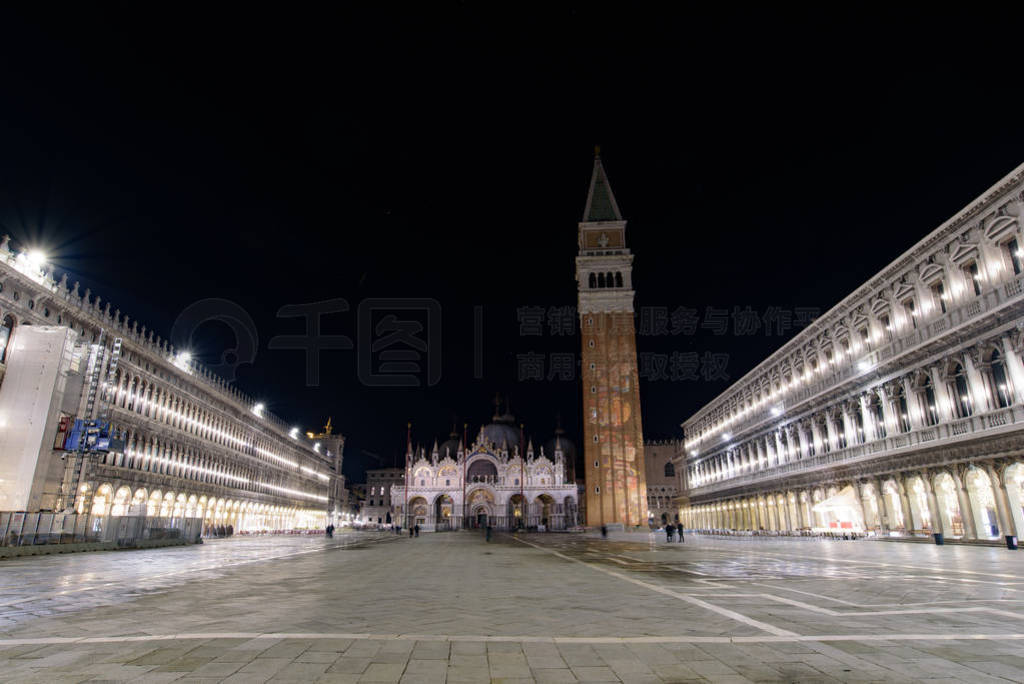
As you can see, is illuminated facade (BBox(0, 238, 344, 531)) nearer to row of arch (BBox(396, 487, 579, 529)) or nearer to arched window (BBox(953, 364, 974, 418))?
row of arch (BBox(396, 487, 579, 529))

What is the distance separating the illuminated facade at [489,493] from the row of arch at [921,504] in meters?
52.1

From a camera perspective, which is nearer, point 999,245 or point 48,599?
point 48,599

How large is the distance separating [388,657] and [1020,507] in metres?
26.7

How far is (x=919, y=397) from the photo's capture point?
1077 inches

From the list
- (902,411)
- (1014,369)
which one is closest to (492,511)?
(902,411)

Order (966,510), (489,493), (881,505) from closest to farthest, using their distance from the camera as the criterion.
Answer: (966,510) → (881,505) → (489,493)

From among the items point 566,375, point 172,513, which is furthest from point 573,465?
point 172,513

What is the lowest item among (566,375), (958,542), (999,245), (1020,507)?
(958,542)

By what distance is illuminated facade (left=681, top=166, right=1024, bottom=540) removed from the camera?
22.2m

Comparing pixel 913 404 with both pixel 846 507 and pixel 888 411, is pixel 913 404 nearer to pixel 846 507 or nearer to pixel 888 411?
pixel 888 411

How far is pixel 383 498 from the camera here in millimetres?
137375

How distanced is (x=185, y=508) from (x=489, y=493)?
52.6 meters

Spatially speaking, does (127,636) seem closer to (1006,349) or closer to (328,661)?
(328,661)

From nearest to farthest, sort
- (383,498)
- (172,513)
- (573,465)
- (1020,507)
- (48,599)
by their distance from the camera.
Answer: (48,599), (1020,507), (172,513), (573,465), (383,498)
